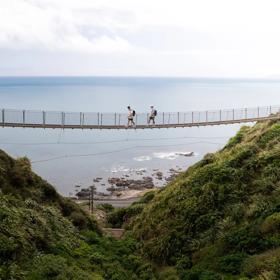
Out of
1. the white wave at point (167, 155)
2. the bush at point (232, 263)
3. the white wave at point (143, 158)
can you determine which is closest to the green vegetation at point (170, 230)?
the bush at point (232, 263)

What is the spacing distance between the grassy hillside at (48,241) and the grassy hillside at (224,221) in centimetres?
125

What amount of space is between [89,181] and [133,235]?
2733 centimetres

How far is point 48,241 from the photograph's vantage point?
13102mm

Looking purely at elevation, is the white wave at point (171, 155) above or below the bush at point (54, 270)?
below

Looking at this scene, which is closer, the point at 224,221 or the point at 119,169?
the point at 224,221

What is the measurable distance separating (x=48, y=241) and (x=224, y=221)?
6095mm

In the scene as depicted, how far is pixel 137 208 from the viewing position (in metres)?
22.3

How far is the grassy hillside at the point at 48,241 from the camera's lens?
11.1 m

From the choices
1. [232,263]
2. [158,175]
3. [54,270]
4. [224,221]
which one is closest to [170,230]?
[224,221]

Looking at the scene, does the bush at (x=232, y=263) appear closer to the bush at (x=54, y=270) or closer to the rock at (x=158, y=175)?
the bush at (x=54, y=270)

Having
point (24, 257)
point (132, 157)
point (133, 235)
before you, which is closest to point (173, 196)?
point (133, 235)

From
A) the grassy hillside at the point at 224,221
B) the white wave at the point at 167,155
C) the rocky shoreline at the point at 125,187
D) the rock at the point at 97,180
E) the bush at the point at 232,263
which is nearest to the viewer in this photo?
the bush at the point at 232,263

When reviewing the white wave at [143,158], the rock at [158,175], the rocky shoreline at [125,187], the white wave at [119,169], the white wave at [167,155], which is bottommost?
the rocky shoreline at [125,187]

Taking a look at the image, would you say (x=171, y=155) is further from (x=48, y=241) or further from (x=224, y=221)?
(x=48, y=241)
